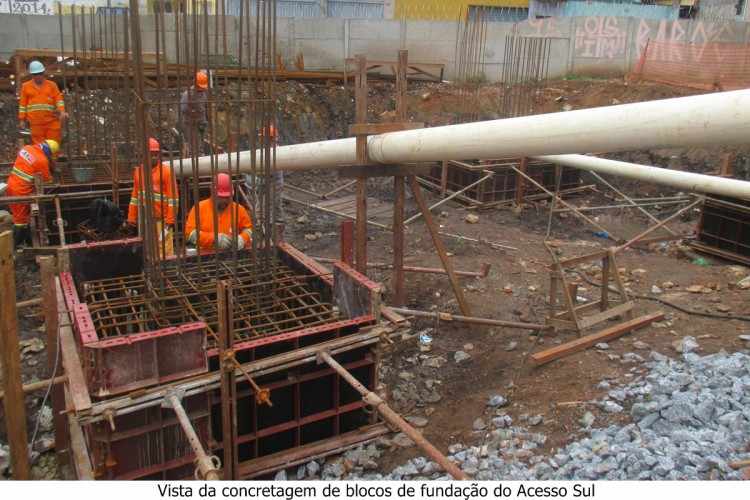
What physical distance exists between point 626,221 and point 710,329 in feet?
20.2

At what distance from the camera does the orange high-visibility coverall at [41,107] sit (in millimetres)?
9898

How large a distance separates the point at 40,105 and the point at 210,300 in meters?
7.01

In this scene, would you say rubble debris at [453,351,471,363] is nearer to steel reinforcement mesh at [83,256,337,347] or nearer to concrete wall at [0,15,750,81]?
steel reinforcement mesh at [83,256,337,347]

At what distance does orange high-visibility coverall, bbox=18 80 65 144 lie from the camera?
990 centimetres

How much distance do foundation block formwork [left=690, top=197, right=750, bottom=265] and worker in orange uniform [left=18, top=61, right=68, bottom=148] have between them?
33.5ft

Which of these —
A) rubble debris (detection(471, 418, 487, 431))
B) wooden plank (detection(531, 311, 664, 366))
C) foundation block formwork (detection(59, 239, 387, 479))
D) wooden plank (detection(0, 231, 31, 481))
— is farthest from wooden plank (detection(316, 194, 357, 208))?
wooden plank (detection(0, 231, 31, 481))

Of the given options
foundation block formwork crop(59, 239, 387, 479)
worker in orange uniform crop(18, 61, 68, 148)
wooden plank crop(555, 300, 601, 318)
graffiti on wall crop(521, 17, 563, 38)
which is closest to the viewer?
foundation block formwork crop(59, 239, 387, 479)

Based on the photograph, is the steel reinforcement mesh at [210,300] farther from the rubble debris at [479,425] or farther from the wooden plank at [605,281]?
the wooden plank at [605,281]

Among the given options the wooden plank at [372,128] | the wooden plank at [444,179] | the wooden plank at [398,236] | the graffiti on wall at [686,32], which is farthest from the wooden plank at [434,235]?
the graffiti on wall at [686,32]

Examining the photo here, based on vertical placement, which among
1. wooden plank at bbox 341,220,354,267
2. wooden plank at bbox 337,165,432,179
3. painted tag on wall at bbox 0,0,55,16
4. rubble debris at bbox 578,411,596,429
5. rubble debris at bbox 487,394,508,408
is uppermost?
painted tag on wall at bbox 0,0,55,16

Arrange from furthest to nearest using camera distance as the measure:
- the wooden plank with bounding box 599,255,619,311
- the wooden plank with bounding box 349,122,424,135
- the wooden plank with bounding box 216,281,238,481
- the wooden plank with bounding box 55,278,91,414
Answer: the wooden plank with bounding box 599,255,619,311, the wooden plank with bounding box 349,122,424,135, the wooden plank with bounding box 55,278,91,414, the wooden plank with bounding box 216,281,238,481

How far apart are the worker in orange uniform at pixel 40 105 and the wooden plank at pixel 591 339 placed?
818 cm

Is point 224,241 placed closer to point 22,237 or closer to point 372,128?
point 372,128
